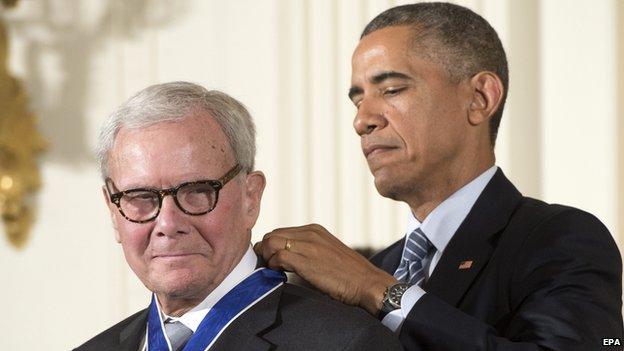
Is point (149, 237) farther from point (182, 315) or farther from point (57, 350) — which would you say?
point (57, 350)

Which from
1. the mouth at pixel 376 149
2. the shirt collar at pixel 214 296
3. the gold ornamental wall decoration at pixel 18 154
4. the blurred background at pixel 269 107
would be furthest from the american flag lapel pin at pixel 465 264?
the gold ornamental wall decoration at pixel 18 154

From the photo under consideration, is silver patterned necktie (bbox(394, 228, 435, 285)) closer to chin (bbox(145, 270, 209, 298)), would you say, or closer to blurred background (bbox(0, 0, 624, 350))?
chin (bbox(145, 270, 209, 298))

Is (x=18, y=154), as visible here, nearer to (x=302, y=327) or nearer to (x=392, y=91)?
(x=392, y=91)

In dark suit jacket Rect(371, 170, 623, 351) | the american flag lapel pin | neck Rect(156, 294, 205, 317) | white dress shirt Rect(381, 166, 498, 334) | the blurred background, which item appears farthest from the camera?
the blurred background

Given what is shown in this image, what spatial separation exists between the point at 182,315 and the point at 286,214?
6.16ft

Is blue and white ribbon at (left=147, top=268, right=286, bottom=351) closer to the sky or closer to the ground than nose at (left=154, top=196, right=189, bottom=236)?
closer to the ground

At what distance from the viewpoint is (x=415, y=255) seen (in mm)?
2369

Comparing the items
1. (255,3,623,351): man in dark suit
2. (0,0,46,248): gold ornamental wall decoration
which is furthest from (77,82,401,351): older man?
(0,0,46,248): gold ornamental wall decoration

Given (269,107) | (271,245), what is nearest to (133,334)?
(271,245)

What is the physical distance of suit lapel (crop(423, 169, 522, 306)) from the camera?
87.0 inches

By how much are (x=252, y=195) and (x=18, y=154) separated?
102 inches

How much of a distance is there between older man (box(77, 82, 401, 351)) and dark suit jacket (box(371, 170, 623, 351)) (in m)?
0.24

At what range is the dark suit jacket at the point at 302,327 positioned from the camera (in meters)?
1.79

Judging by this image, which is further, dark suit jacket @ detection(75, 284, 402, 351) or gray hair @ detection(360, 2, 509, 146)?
gray hair @ detection(360, 2, 509, 146)
